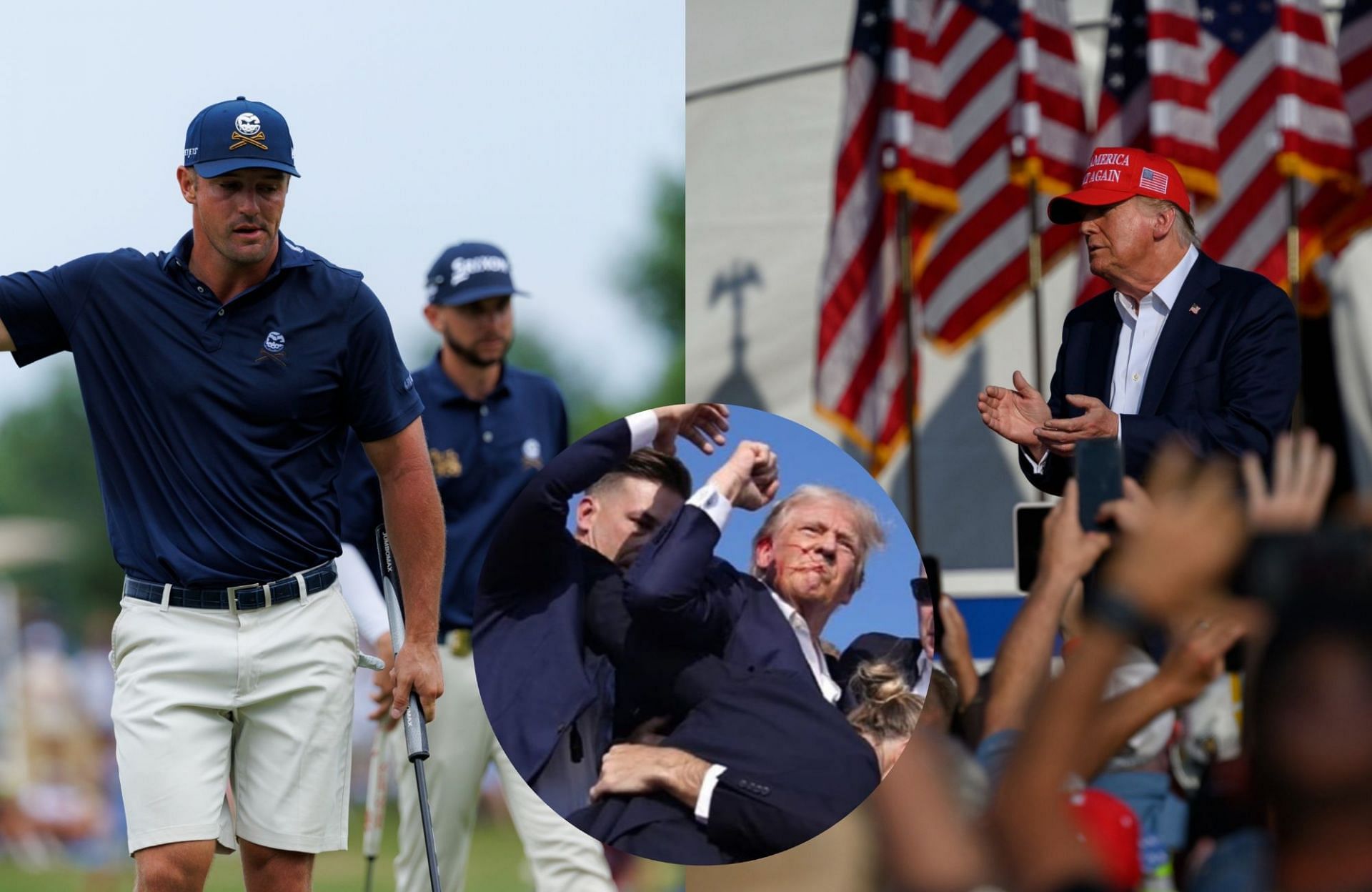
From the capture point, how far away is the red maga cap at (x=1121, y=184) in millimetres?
3090

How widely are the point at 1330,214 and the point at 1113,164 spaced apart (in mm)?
3007

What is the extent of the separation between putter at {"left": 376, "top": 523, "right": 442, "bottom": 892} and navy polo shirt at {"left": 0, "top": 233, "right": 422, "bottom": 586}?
20 centimetres

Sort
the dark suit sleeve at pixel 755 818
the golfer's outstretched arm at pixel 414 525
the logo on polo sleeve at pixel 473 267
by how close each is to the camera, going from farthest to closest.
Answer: the logo on polo sleeve at pixel 473 267 → the golfer's outstretched arm at pixel 414 525 → the dark suit sleeve at pixel 755 818

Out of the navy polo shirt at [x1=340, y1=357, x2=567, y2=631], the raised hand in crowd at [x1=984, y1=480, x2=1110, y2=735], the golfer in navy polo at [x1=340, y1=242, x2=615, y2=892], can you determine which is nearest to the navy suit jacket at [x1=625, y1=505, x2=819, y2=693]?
the raised hand in crowd at [x1=984, y1=480, x2=1110, y2=735]

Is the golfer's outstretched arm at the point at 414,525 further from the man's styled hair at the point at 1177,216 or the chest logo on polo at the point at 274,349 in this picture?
the man's styled hair at the point at 1177,216

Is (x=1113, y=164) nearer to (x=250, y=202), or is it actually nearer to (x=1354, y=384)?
(x=250, y=202)

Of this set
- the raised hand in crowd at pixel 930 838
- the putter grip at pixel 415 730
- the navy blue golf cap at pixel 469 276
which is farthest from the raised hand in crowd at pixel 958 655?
the navy blue golf cap at pixel 469 276

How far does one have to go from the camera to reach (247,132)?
9.93 feet

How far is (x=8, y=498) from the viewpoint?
9008 millimetres

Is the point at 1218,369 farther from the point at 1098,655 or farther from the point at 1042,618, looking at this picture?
the point at 1098,655

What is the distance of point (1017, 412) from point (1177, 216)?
0.51m

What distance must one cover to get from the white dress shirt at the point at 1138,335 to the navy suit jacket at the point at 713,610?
1.99 feet

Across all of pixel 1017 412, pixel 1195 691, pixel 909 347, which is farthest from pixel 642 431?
pixel 909 347

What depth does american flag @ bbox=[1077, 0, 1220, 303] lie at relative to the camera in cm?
574
